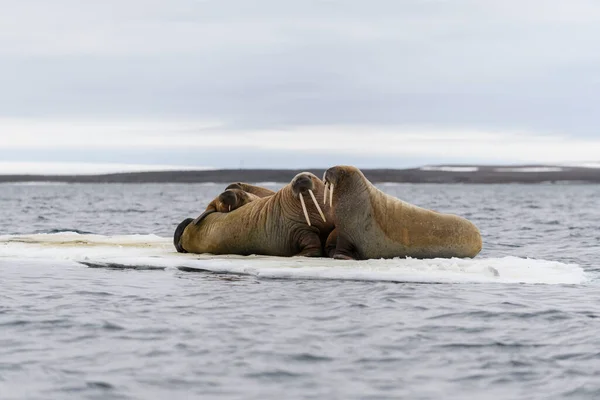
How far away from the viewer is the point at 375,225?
12.8m

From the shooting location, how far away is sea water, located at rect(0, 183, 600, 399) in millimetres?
6406

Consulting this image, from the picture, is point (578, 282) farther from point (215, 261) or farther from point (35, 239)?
point (35, 239)

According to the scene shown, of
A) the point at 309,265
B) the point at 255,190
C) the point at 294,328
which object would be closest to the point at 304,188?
the point at 309,265

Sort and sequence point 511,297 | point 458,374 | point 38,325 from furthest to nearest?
point 511,297, point 38,325, point 458,374

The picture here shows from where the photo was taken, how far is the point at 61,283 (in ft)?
36.2

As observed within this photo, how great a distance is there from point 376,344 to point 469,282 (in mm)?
3614

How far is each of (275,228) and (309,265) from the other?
5.57 feet

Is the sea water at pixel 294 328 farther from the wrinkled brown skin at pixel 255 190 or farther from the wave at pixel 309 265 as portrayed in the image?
the wrinkled brown skin at pixel 255 190

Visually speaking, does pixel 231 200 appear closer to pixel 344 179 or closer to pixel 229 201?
pixel 229 201

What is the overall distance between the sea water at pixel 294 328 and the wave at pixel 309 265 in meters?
0.03

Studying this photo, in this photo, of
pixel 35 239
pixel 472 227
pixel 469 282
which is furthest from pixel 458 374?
pixel 35 239

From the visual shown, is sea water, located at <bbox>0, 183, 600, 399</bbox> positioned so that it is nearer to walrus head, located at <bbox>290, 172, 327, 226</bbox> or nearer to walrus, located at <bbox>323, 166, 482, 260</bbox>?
walrus, located at <bbox>323, 166, 482, 260</bbox>

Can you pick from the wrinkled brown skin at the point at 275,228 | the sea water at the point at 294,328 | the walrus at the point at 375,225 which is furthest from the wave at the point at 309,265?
the wrinkled brown skin at the point at 275,228

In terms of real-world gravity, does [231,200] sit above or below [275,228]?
above
